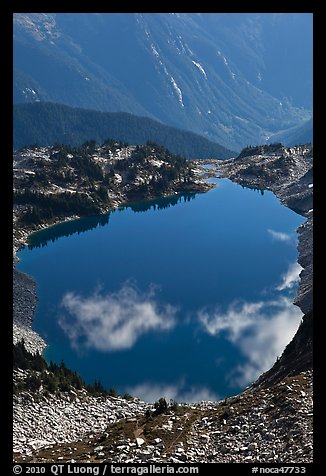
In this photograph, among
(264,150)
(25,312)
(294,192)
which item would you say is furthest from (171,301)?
(264,150)

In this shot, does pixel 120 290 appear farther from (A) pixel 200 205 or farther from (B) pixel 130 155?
(B) pixel 130 155

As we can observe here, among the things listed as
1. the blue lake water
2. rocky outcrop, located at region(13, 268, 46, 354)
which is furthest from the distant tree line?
rocky outcrop, located at region(13, 268, 46, 354)

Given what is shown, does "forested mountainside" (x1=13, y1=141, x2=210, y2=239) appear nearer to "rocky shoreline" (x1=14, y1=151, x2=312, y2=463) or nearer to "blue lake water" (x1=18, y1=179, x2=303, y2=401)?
"blue lake water" (x1=18, y1=179, x2=303, y2=401)

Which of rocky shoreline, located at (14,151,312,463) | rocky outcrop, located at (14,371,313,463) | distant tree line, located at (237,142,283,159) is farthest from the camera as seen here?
distant tree line, located at (237,142,283,159)

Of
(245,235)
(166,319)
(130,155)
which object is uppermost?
(130,155)

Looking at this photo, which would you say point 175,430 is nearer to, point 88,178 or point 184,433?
point 184,433

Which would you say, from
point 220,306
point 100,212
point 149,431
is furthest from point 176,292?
point 100,212

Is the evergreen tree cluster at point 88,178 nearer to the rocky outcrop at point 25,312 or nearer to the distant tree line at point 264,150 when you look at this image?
the distant tree line at point 264,150

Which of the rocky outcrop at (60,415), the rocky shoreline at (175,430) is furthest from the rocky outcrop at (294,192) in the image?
the rocky outcrop at (60,415)
